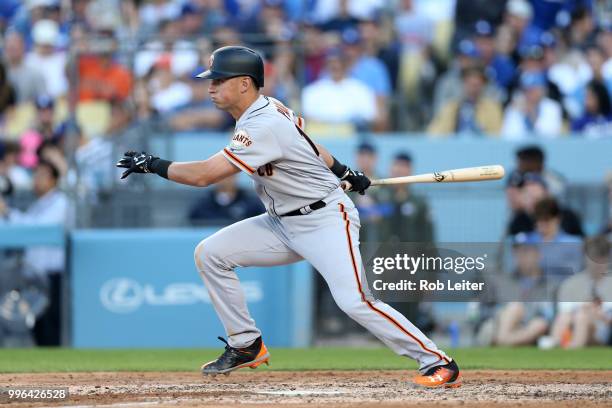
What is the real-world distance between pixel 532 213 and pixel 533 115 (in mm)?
2519

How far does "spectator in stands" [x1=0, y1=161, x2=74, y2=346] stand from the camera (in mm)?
10516

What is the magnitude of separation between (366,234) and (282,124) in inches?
172

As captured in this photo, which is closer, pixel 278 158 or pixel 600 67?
pixel 278 158

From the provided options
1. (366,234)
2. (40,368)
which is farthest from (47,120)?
(40,368)

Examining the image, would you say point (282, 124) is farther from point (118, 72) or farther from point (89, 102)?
point (89, 102)

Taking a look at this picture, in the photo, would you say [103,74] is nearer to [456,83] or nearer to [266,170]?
[456,83]

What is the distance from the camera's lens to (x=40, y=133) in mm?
12867

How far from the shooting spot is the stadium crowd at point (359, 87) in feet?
34.9

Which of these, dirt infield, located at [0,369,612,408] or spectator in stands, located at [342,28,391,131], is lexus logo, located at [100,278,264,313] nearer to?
dirt infield, located at [0,369,612,408]

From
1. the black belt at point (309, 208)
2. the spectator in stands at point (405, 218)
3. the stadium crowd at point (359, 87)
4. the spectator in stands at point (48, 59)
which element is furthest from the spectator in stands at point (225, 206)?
the black belt at point (309, 208)

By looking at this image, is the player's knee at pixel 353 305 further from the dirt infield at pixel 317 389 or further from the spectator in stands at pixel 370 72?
the spectator in stands at pixel 370 72

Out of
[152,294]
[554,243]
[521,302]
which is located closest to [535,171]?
[554,243]

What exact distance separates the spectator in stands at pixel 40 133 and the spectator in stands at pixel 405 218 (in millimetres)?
4067

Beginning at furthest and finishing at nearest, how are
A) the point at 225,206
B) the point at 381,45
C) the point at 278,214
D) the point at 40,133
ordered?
1. the point at 381,45
2. the point at 40,133
3. the point at 225,206
4. the point at 278,214
